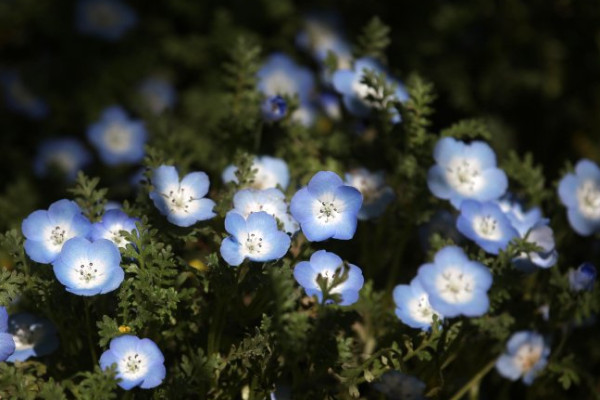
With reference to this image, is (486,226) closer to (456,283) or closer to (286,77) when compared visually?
(456,283)

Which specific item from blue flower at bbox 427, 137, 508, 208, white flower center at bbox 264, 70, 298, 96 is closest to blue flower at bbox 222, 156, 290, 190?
blue flower at bbox 427, 137, 508, 208

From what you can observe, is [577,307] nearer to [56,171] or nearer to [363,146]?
[363,146]

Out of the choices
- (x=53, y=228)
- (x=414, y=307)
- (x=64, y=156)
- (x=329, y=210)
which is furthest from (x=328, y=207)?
(x=64, y=156)

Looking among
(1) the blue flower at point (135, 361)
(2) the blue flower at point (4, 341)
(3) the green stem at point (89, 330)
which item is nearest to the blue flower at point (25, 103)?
(3) the green stem at point (89, 330)

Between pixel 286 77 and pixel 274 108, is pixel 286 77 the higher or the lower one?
the lower one

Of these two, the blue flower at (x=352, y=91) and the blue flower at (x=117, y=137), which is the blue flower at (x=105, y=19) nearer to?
the blue flower at (x=117, y=137)

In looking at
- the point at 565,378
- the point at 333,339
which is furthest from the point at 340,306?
the point at 565,378
